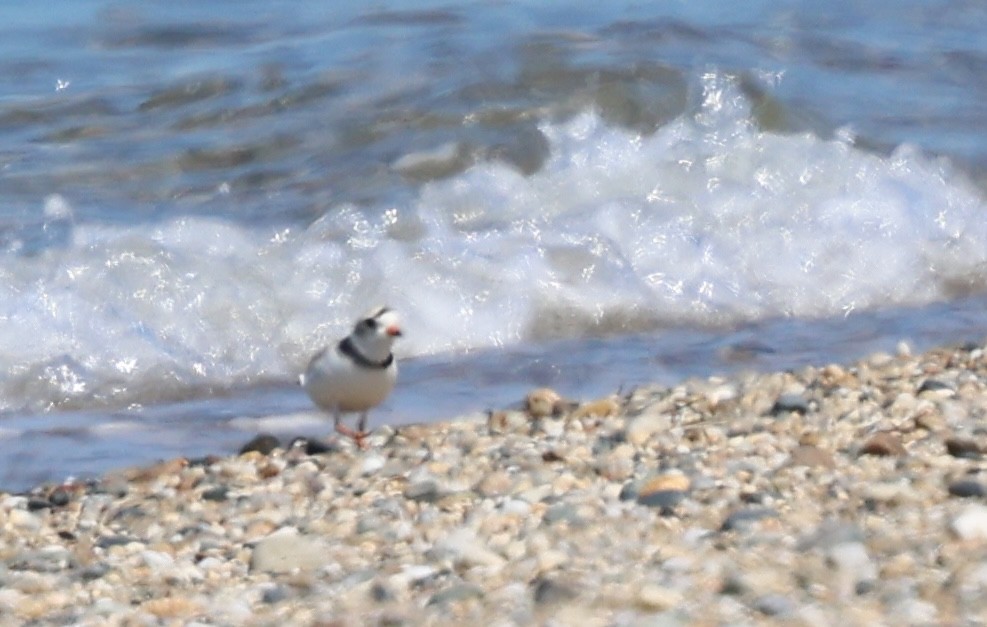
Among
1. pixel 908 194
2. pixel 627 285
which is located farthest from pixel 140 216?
pixel 908 194

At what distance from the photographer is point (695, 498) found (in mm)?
4750

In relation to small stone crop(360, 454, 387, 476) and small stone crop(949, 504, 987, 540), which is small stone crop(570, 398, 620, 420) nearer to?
small stone crop(360, 454, 387, 476)

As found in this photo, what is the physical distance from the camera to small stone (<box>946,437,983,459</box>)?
195 inches

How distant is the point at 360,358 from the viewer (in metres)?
6.27

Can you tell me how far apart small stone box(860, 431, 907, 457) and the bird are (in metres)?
1.78

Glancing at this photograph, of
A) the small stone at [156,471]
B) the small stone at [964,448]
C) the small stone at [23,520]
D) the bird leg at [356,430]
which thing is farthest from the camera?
the bird leg at [356,430]

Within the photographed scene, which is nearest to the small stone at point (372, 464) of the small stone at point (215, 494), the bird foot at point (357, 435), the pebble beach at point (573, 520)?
the pebble beach at point (573, 520)

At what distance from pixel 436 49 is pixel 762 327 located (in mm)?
4672

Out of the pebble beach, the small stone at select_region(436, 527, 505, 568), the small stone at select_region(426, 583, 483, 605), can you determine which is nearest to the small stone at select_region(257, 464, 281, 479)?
the pebble beach

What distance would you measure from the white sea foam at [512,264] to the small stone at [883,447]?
2906 mm

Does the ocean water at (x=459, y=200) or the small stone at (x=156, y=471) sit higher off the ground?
the ocean water at (x=459, y=200)

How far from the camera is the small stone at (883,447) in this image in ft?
16.6

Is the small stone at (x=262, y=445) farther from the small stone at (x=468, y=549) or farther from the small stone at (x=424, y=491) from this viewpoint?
the small stone at (x=468, y=549)

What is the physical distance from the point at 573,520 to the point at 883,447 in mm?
966
